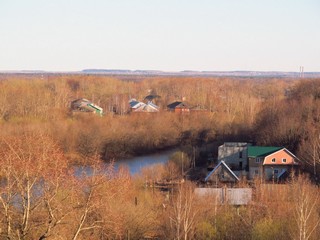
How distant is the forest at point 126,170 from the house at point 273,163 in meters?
0.42

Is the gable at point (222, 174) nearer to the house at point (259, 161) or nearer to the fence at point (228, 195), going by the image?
the house at point (259, 161)

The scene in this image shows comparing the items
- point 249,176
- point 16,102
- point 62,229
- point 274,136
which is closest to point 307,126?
point 274,136

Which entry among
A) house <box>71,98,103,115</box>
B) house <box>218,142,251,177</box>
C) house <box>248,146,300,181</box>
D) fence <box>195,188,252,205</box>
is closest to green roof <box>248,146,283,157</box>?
house <box>248,146,300,181</box>

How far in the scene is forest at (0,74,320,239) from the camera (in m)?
4.88

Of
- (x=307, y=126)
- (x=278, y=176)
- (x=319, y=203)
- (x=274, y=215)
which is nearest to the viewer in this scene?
(x=274, y=215)

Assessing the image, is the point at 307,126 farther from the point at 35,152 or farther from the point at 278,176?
the point at 35,152

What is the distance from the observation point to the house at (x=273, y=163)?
13795mm

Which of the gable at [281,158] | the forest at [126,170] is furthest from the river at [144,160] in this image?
the gable at [281,158]

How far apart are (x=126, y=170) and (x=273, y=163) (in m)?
4.35

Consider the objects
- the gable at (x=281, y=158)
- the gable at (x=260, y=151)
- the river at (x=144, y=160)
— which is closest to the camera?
the gable at (x=281, y=158)

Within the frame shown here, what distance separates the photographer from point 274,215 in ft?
25.3

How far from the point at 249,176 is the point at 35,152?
31.8 ft

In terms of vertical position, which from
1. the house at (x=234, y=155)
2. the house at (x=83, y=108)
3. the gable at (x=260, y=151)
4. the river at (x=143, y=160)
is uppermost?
the house at (x=83, y=108)

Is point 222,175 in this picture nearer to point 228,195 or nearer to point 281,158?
point 281,158
